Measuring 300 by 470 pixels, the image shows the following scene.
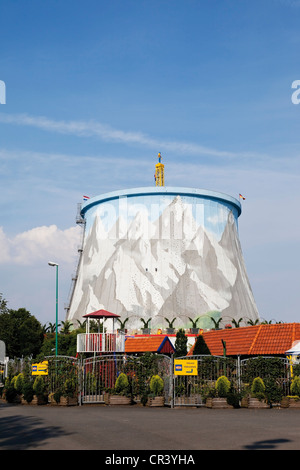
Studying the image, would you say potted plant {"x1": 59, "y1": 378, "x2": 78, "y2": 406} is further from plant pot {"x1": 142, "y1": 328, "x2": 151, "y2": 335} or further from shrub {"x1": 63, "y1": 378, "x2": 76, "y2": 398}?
plant pot {"x1": 142, "y1": 328, "x2": 151, "y2": 335}

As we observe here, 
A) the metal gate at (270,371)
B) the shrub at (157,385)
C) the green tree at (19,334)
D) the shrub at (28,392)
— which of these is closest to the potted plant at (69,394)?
the shrub at (28,392)

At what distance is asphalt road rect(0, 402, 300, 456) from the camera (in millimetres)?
11094

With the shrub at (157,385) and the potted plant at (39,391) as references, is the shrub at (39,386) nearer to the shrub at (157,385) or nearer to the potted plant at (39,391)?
the potted plant at (39,391)

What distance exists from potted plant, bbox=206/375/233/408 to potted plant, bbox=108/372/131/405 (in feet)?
12.0

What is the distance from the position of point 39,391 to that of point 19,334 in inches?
1350

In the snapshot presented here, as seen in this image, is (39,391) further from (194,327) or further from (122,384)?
(194,327)

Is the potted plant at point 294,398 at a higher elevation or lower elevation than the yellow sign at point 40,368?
lower

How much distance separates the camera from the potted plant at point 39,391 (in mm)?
25250

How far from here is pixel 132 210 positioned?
71938 millimetres

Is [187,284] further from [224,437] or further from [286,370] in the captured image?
[224,437]

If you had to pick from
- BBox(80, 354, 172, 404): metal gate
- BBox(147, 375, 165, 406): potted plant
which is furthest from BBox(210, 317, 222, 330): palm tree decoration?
BBox(147, 375, 165, 406): potted plant

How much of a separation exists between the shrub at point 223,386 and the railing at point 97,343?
8.51 m

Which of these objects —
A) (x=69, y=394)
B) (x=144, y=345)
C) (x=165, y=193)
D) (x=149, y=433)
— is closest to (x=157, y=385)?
(x=69, y=394)

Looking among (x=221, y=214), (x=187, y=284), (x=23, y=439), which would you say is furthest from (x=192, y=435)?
(x=221, y=214)
